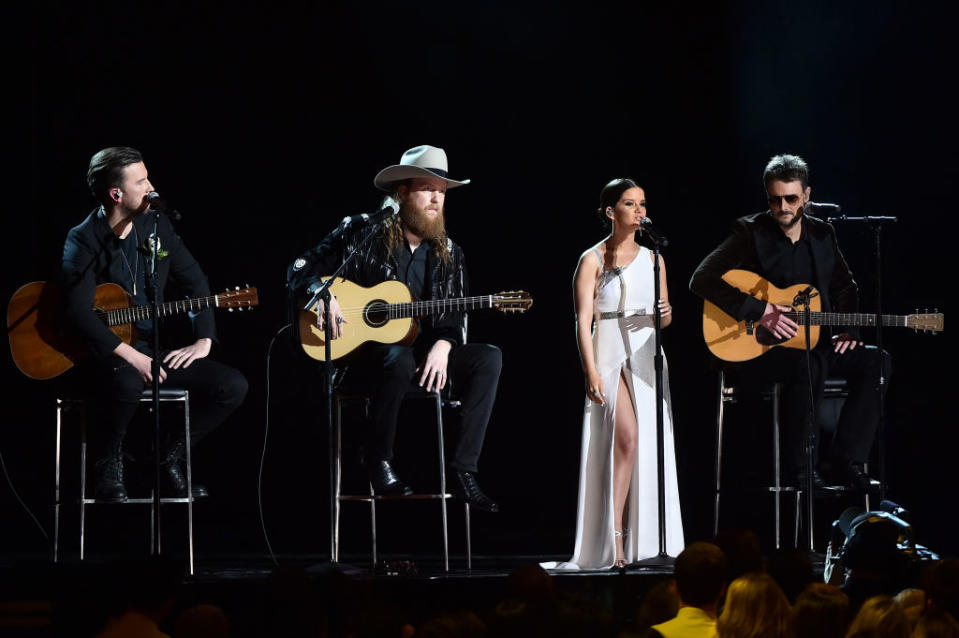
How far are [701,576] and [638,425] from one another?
284 centimetres

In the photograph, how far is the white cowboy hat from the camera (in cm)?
628

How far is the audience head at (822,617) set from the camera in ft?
9.34

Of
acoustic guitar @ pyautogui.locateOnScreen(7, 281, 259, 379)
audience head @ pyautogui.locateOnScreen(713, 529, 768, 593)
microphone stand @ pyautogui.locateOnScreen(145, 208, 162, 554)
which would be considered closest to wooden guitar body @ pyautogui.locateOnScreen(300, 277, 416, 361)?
acoustic guitar @ pyautogui.locateOnScreen(7, 281, 259, 379)

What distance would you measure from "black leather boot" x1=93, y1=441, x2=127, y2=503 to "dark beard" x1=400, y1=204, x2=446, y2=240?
1.82 m

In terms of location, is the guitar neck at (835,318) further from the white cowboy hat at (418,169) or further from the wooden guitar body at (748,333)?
the white cowboy hat at (418,169)

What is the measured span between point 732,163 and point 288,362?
290 cm

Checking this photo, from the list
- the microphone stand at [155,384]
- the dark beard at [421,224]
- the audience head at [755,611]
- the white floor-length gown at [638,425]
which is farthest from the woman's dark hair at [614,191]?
the audience head at [755,611]

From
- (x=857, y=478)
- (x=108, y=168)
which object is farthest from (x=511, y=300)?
(x=108, y=168)

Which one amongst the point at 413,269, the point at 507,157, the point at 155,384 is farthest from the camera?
the point at 507,157

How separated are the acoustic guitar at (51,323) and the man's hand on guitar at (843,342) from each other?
3344 mm

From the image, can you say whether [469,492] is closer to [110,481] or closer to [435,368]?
[435,368]

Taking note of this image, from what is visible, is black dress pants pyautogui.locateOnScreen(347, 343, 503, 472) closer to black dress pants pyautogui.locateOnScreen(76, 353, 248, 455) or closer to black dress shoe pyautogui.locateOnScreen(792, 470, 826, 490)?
black dress pants pyautogui.locateOnScreen(76, 353, 248, 455)

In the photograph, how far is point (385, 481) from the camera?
19.0 feet

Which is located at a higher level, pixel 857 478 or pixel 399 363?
pixel 399 363
